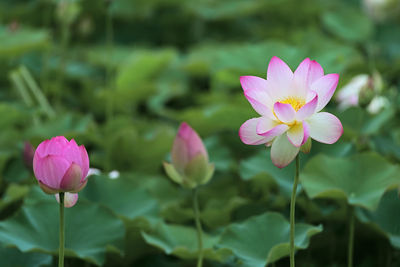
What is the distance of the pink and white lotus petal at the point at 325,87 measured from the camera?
0.68m

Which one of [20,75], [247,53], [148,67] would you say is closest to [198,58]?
[148,67]

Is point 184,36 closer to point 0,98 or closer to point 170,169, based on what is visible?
point 0,98

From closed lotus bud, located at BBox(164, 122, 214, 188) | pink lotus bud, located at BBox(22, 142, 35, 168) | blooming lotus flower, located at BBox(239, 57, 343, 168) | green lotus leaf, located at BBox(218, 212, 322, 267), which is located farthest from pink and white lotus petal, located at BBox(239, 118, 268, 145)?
pink lotus bud, located at BBox(22, 142, 35, 168)

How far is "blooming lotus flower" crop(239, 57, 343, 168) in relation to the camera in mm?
675

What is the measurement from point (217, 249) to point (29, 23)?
174 centimetres

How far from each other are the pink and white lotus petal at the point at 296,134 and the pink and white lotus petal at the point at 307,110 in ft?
0.04

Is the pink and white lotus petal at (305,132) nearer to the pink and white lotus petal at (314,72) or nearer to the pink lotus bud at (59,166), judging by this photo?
the pink and white lotus petal at (314,72)

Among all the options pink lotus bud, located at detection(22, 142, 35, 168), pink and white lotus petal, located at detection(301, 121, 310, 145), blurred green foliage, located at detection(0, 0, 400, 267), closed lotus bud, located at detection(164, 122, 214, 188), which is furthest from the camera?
pink lotus bud, located at detection(22, 142, 35, 168)

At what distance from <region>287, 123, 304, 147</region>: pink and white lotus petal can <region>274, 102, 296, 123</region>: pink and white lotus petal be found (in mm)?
12

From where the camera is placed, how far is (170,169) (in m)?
0.84

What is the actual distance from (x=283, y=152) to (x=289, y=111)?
50 millimetres

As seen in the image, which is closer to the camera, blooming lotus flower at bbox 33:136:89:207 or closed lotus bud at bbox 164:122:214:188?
blooming lotus flower at bbox 33:136:89:207

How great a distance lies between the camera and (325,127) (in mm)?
683

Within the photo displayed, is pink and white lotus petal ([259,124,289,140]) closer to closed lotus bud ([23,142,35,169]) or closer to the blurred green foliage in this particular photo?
the blurred green foliage
